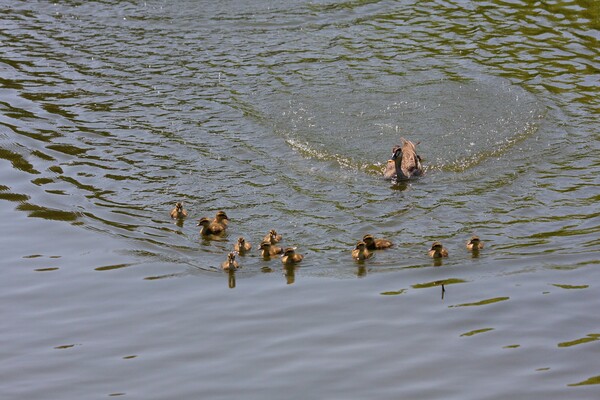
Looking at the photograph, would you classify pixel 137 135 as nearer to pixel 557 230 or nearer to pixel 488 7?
pixel 557 230

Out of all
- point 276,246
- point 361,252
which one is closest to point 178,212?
point 276,246

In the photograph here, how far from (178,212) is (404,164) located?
10.4ft

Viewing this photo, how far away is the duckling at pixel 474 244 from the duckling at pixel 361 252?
104 cm

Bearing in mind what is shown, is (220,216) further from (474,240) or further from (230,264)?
(474,240)

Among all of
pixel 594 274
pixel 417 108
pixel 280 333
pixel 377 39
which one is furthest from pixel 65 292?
pixel 377 39

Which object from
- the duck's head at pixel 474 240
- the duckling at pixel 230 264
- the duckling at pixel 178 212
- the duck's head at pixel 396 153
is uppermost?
the duck's head at pixel 396 153

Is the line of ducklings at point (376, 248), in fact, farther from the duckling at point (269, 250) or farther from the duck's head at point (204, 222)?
the duck's head at point (204, 222)

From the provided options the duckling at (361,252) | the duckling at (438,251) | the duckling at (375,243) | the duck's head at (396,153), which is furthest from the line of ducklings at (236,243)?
the duck's head at (396,153)

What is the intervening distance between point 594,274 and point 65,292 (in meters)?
5.25

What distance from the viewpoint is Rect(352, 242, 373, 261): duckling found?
444 inches

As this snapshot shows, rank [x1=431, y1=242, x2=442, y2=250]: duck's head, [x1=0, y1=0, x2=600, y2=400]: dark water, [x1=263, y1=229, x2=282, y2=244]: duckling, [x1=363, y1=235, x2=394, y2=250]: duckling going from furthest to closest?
1. [x1=263, y1=229, x2=282, y2=244]: duckling
2. [x1=363, y1=235, x2=394, y2=250]: duckling
3. [x1=431, y1=242, x2=442, y2=250]: duck's head
4. [x1=0, y1=0, x2=600, y2=400]: dark water

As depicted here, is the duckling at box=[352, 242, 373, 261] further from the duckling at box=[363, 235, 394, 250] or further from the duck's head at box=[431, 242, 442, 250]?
the duck's head at box=[431, 242, 442, 250]

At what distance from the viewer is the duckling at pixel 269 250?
11570mm

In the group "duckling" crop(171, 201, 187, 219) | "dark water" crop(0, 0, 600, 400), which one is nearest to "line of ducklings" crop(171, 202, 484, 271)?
"dark water" crop(0, 0, 600, 400)
